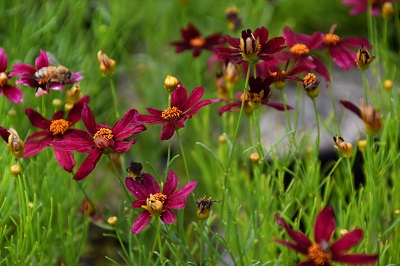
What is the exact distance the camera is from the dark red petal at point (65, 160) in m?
0.98

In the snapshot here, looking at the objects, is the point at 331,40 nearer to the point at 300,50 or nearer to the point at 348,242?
the point at 300,50

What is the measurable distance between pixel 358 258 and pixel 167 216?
26 centimetres

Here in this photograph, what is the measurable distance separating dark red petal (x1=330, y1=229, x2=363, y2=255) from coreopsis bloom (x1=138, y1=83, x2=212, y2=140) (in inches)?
10.6

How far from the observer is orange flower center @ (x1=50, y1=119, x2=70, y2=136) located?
1038mm

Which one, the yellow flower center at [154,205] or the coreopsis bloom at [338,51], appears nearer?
the yellow flower center at [154,205]

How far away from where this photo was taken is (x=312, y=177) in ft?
3.77

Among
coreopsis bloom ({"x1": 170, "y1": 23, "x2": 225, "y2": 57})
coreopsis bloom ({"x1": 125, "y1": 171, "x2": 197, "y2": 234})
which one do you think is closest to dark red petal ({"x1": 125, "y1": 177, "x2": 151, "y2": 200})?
coreopsis bloom ({"x1": 125, "y1": 171, "x2": 197, "y2": 234})

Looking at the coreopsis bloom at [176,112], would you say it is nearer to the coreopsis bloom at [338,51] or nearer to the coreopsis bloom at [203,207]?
the coreopsis bloom at [203,207]

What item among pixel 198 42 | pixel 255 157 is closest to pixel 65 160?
pixel 255 157

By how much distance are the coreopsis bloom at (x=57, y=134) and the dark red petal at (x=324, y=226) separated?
379 mm

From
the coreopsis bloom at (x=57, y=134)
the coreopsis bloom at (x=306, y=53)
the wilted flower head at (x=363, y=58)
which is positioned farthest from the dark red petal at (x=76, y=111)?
the wilted flower head at (x=363, y=58)

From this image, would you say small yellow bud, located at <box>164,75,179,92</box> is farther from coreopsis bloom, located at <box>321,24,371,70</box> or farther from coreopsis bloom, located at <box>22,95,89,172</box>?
coreopsis bloom, located at <box>321,24,371,70</box>

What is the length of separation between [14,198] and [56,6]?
31.1 inches

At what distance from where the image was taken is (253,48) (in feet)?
2.92
